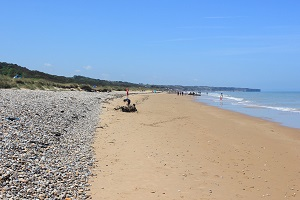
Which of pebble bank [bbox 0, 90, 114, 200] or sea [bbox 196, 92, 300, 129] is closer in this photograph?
pebble bank [bbox 0, 90, 114, 200]

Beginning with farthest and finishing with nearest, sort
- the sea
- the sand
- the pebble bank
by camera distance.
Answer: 1. the sea
2. the sand
3. the pebble bank

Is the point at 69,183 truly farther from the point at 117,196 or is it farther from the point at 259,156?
the point at 259,156

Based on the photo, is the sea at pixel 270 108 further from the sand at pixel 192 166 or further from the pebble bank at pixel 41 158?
the pebble bank at pixel 41 158

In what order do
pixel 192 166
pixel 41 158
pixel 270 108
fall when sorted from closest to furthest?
pixel 41 158 < pixel 192 166 < pixel 270 108

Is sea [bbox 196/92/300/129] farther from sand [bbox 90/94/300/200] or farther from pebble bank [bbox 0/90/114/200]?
pebble bank [bbox 0/90/114/200]

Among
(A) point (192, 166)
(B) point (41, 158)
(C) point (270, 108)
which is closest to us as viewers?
(B) point (41, 158)

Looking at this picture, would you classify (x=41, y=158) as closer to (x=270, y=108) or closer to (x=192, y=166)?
(x=192, y=166)

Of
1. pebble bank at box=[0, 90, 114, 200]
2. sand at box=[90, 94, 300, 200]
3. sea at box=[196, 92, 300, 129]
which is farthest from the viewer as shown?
sea at box=[196, 92, 300, 129]

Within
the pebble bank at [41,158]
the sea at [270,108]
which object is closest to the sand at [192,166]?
the pebble bank at [41,158]

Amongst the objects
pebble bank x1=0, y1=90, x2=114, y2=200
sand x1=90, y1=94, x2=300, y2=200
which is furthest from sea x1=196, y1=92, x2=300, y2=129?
pebble bank x1=0, y1=90, x2=114, y2=200

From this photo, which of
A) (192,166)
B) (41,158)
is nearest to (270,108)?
(192,166)

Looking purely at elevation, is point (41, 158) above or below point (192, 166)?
above

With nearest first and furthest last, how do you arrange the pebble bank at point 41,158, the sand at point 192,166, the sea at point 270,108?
the pebble bank at point 41,158, the sand at point 192,166, the sea at point 270,108

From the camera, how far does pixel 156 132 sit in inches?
583
